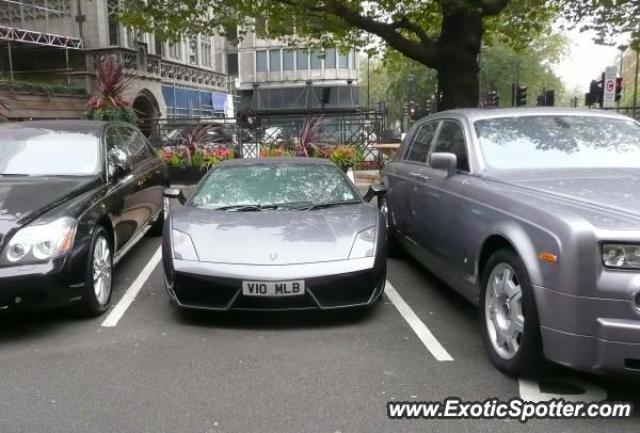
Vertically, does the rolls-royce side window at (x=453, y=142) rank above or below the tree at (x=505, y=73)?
below

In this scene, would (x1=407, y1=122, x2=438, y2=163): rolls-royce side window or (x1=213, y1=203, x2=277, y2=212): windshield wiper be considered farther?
(x1=407, y1=122, x2=438, y2=163): rolls-royce side window

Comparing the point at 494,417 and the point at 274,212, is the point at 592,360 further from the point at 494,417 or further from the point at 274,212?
the point at 274,212

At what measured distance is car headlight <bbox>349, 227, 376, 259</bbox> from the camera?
15.1 ft

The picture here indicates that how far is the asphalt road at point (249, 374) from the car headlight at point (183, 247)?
1.80 feet

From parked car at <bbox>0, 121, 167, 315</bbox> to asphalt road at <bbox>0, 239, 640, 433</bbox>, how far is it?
410mm

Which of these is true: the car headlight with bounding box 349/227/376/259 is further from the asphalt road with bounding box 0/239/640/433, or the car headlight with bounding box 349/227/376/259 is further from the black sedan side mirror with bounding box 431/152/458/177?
the black sedan side mirror with bounding box 431/152/458/177

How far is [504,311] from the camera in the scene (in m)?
3.78

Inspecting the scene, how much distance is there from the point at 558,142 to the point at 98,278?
3846 mm

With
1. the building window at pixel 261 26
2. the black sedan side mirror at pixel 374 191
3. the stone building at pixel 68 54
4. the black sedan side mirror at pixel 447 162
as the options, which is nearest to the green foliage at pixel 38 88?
the stone building at pixel 68 54

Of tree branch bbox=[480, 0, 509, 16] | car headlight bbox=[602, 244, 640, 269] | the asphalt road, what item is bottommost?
the asphalt road

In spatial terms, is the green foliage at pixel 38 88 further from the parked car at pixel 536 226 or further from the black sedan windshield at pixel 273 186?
the parked car at pixel 536 226

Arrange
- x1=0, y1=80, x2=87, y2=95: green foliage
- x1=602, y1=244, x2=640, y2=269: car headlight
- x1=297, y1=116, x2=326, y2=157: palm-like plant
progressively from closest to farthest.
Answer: x1=602, y1=244, x2=640, y2=269: car headlight, x1=297, y1=116, x2=326, y2=157: palm-like plant, x1=0, y1=80, x2=87, y2=95: green foliage

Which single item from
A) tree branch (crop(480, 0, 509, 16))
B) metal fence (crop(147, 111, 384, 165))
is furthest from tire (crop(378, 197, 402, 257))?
metal fence (crop(147, 111, 384, 165))

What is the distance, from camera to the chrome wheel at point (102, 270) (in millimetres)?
4801
